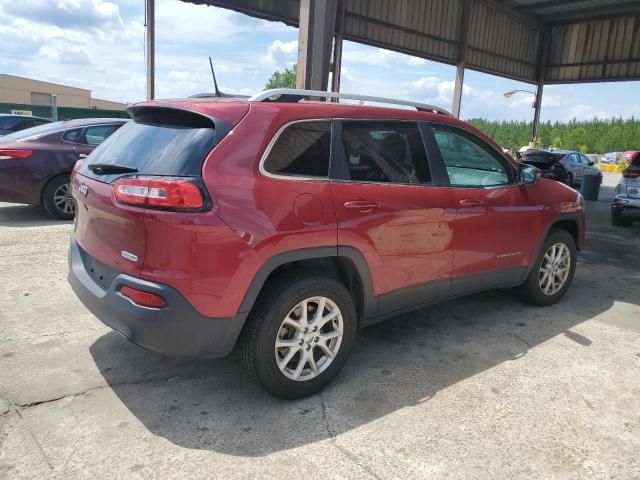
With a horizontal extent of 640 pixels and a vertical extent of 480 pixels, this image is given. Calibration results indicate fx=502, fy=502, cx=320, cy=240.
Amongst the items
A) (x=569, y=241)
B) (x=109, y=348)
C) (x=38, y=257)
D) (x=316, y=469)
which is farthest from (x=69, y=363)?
(x=569, y=241)

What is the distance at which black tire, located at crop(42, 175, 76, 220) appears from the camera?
7305 mm

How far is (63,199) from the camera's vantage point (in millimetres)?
7461

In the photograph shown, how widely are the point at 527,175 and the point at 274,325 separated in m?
2.83

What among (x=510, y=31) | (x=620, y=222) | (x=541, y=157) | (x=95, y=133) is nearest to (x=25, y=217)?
(x=95, y=133)

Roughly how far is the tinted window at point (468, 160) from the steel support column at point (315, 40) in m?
3.60

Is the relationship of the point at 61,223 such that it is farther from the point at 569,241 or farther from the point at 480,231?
the point at 569,241

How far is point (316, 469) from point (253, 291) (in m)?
0.92

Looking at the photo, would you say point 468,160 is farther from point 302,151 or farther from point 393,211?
point 302,151

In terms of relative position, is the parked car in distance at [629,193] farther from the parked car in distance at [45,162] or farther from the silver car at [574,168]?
the silver car at [574,168]

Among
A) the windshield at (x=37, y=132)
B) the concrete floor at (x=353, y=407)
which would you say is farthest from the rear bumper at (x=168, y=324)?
the windshield at (x=37, y=132)

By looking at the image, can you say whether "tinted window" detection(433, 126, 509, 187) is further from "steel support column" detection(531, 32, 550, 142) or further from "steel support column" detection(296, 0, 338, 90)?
"steel support column" detection(531, 32, 550, 142)

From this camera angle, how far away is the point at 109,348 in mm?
3516

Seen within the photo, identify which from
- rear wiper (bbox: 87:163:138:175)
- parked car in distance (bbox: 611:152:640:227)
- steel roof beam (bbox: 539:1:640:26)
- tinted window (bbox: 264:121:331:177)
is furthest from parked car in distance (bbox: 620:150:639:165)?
rear wiper (bbox: 87:163:138:175)

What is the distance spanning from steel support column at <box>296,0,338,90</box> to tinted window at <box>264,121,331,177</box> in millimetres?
4366
